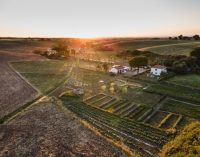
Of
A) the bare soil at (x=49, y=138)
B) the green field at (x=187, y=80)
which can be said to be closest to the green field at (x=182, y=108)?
the green field at (x=187, y=80)

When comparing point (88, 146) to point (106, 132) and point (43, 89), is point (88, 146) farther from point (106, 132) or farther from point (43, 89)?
point (43, 89)

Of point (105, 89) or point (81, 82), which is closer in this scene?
point (105, 89)

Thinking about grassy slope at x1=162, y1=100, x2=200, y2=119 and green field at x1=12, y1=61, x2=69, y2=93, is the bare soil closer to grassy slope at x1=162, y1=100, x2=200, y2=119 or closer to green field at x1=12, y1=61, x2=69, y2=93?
green field at x1=12, y1=61, x2=69, y2=93

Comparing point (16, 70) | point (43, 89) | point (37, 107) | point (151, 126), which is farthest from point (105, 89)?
point (16, 70)

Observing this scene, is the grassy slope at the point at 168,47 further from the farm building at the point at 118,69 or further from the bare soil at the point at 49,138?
the bare soil at the point at 49,138

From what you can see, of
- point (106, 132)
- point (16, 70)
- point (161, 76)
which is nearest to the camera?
point (106, 132)

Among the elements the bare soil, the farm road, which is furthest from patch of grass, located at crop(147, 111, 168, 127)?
the farm road

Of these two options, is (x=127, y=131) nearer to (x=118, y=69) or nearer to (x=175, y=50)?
(x=118, y=69)

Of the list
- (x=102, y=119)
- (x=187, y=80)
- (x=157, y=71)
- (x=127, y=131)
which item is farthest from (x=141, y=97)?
(x=157, y=71)
